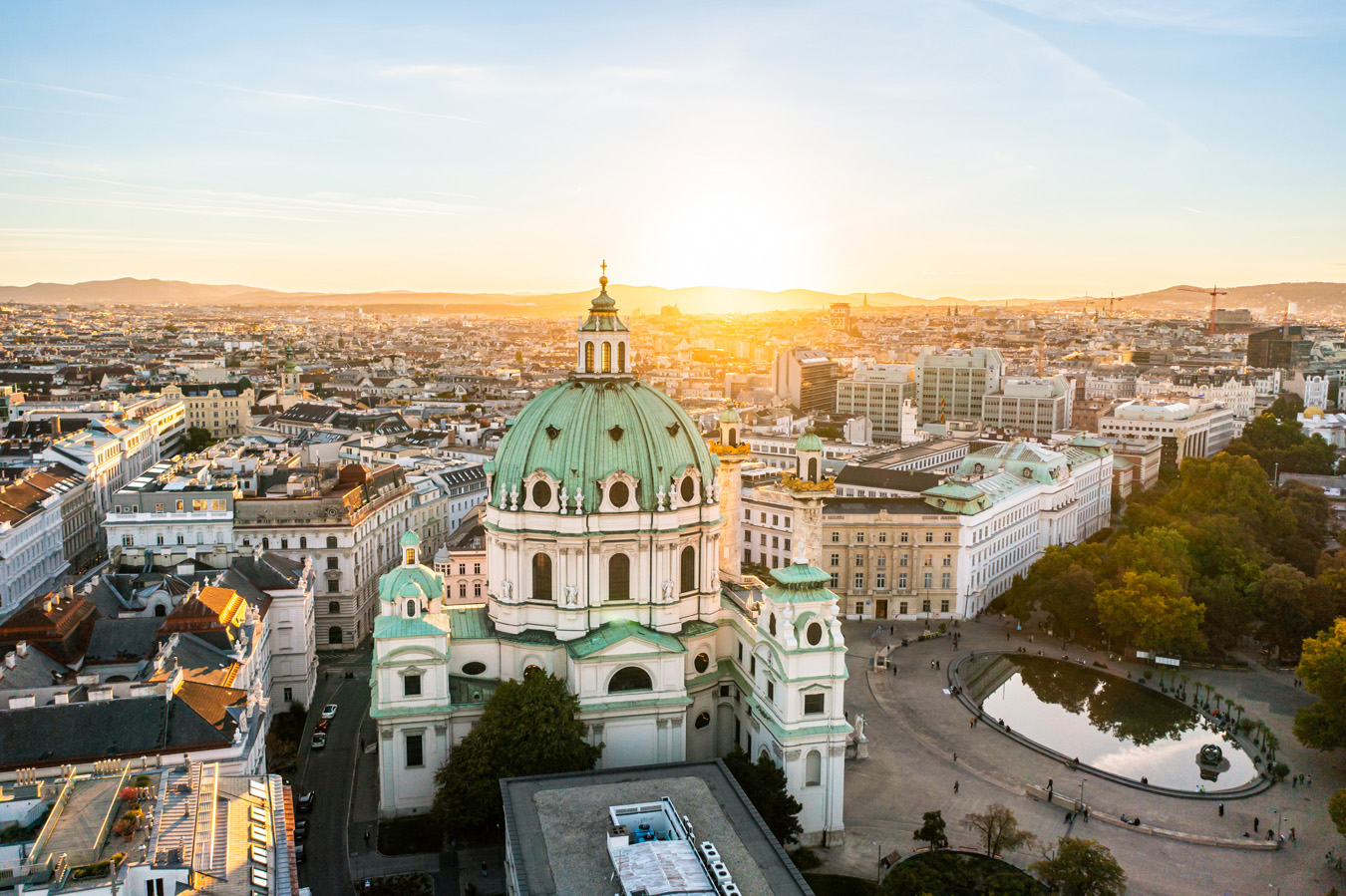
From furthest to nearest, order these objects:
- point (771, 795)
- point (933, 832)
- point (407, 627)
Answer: point (407, 627), point (933, 832), point (771, 795)

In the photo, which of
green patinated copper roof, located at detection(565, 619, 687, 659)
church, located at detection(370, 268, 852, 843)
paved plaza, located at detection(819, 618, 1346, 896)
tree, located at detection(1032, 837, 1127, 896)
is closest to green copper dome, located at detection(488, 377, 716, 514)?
church, located at detection(370, 268, 852, 843)

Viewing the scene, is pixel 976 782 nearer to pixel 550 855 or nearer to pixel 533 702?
pixel 533 702

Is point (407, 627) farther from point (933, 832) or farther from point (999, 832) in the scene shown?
point (999, 832)

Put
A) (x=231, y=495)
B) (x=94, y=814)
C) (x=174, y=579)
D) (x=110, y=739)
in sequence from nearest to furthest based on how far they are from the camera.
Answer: (x=94, y=814) → (x=110, y=739) → (x=174, y=579) → (x=231, y=495)

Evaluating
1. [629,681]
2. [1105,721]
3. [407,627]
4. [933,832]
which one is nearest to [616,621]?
[629,681]

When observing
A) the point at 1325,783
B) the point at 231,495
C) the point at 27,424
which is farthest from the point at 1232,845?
the point at 27,424

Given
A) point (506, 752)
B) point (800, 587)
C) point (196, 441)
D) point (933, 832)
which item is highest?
point (800, 587)
